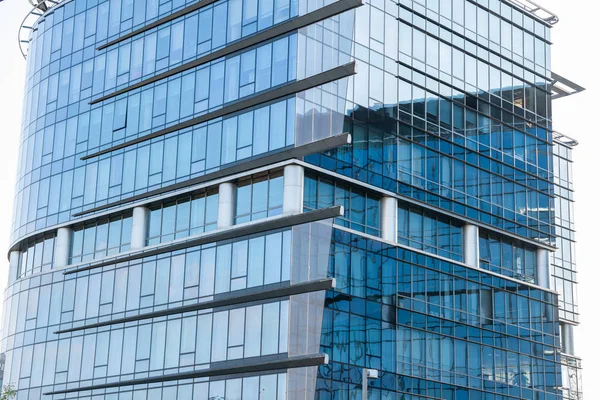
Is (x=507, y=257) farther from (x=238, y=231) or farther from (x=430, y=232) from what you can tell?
(x=238, y=231)

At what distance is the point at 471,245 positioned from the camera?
62.2 m

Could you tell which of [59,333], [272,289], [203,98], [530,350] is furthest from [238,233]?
[530,350]

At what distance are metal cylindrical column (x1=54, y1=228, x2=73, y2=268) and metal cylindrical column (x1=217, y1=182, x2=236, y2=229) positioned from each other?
37.1ft

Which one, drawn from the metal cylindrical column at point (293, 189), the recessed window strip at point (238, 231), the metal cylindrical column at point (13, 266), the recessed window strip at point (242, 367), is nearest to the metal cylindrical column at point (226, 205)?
the recessed window strip at point (238, 231)

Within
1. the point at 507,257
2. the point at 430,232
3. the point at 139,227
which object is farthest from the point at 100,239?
the point at 507,257

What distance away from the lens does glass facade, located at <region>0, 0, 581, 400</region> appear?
53688 millimetres

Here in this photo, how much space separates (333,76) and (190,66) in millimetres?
8657

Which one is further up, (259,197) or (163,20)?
(163,20)

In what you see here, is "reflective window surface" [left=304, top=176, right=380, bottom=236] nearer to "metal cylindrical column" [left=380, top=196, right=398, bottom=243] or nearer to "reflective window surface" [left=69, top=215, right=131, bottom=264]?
"metal cylindrical column" [left=380, top=196, right=398, bottom=243]

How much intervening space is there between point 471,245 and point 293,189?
13.2m

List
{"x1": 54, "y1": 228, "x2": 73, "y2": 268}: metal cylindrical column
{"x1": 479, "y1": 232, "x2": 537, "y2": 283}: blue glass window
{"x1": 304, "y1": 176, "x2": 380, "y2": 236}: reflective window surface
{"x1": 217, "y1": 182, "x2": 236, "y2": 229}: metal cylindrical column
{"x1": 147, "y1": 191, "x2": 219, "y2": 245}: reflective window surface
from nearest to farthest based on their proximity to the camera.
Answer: {"x1": 304, "y1": 176, "x2": 380, "y2": 236}: reflective window surface, {"x1": 217, "y1": 182, "x2": 236, "y2": 229}: metal cylindrical column, {"x1": 147, "y1": 191, "x2": 219, "y2": 245}: reflective window surface, {"x1": 54, "y1": 228, "x2": 73, "y2": 268}: metal cylindrical column, {"x1": 479, "y1": 232, "x2": 537, "y2": 283}: blue glass window

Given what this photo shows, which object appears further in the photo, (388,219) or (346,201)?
(388,219)

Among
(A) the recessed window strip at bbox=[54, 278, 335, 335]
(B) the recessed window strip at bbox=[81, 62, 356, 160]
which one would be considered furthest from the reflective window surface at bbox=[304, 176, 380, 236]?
(B) the recessed window strip at bbox=[81, 62, 356, 160]

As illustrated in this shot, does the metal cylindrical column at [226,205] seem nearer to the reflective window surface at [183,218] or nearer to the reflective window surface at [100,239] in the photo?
the reflective window surface at [183,218]
